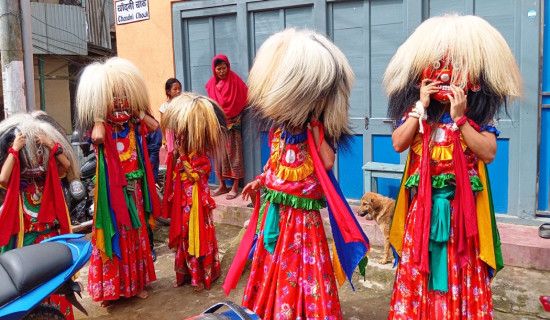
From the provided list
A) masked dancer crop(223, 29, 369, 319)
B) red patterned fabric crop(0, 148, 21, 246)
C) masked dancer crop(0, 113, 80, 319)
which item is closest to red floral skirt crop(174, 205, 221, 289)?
masked dancer crop(0, 113, 80, 319)

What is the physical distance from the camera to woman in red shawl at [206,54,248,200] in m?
6.36

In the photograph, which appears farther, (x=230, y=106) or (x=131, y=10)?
(x=131, y=10)

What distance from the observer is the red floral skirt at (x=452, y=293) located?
2.68m

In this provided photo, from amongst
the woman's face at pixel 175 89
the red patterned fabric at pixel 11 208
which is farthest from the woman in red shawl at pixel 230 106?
the red patterned fabric at pixel 11 208

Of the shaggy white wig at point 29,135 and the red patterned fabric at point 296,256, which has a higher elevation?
the shaggy white wig at point 29,135

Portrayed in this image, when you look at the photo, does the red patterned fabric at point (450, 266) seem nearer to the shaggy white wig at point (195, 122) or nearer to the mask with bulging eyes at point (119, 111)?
the shaggy white wig at point (195, 122)

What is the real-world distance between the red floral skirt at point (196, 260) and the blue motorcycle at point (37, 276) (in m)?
1.30

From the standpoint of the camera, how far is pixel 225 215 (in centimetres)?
619

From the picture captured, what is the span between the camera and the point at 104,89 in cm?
378

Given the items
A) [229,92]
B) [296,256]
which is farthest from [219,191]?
[296,256]

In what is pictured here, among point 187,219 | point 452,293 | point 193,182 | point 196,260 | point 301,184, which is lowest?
point 196,260

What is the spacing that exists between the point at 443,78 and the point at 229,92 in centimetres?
403

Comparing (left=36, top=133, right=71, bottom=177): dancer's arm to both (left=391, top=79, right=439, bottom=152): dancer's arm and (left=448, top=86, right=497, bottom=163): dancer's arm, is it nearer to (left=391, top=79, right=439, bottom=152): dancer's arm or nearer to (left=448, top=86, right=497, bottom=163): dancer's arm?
(left=391, top=79, right=439, bottom=152): dancer's arm

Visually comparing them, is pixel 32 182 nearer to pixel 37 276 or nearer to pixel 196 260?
pixel 37 276
